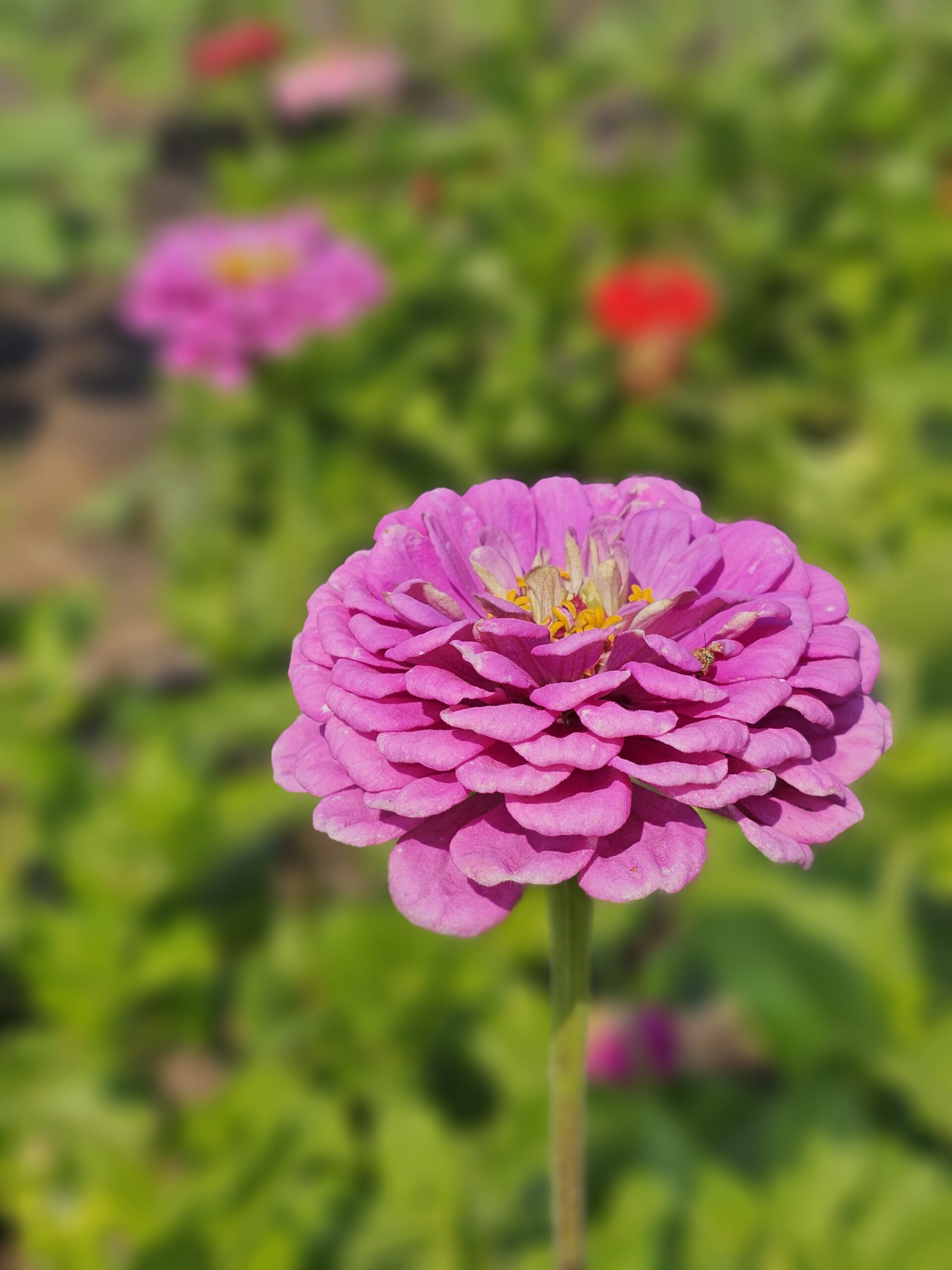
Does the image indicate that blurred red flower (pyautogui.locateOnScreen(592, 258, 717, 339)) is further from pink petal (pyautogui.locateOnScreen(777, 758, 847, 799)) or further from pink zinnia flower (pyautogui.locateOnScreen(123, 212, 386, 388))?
pink petal (pyautogui.locateOnScreen(777, 758, 847, 799))

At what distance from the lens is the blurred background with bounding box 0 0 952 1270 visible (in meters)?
1.27

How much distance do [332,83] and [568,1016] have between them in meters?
3.42

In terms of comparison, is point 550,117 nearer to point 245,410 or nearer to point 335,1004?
point 245,410

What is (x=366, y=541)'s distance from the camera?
241 cm

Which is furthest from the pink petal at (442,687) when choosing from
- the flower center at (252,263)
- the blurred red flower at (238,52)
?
the blurred red flower at (238,52)

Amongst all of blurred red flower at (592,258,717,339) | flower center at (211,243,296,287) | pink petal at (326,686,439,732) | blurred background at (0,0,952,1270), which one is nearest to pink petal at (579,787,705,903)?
pink petal at (326,686,439,732)

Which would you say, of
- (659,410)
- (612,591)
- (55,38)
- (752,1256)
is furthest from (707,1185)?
(55,38)

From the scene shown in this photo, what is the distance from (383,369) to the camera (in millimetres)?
2504

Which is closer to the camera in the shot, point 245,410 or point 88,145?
point 245,410

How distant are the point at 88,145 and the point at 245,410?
120 cm

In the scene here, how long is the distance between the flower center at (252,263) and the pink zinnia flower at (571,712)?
153cm

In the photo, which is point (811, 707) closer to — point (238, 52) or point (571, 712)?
point (571, 712)

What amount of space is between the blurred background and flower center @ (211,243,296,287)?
0.51 feet

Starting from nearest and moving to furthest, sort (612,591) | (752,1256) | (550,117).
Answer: (612,591) → (752,1256) → (550,117)
